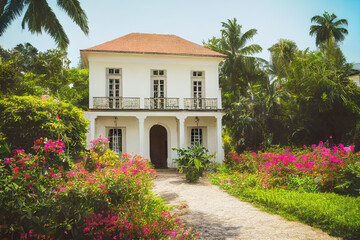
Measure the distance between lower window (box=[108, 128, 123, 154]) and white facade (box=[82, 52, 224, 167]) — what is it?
0.13 m

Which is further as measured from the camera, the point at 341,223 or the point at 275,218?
the point at 275,218

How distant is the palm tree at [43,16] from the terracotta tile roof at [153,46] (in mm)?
1635

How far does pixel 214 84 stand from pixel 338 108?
676 centimetres

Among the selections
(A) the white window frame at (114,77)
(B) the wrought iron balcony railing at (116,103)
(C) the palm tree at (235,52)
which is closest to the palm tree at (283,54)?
(C) the palm tree at (235,52)

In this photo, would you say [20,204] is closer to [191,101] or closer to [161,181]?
[161,181]

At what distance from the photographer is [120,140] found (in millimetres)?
15312

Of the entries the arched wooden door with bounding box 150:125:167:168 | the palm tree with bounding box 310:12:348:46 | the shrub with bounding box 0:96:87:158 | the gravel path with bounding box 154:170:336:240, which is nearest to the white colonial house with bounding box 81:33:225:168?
the arched wooden door with bounding box 150:125:167:168

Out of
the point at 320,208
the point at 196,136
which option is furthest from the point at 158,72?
the point at 320,208

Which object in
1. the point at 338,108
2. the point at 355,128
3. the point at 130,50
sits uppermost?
the point at 130,50

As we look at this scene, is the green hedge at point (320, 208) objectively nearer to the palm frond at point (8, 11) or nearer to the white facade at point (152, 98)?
the white facade at point (152, 98)

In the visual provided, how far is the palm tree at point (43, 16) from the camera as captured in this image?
12117mm

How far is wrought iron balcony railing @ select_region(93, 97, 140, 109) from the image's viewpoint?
14328mm

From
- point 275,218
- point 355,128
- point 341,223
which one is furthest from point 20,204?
point 355,128

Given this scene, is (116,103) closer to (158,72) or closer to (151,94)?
(151,94)
